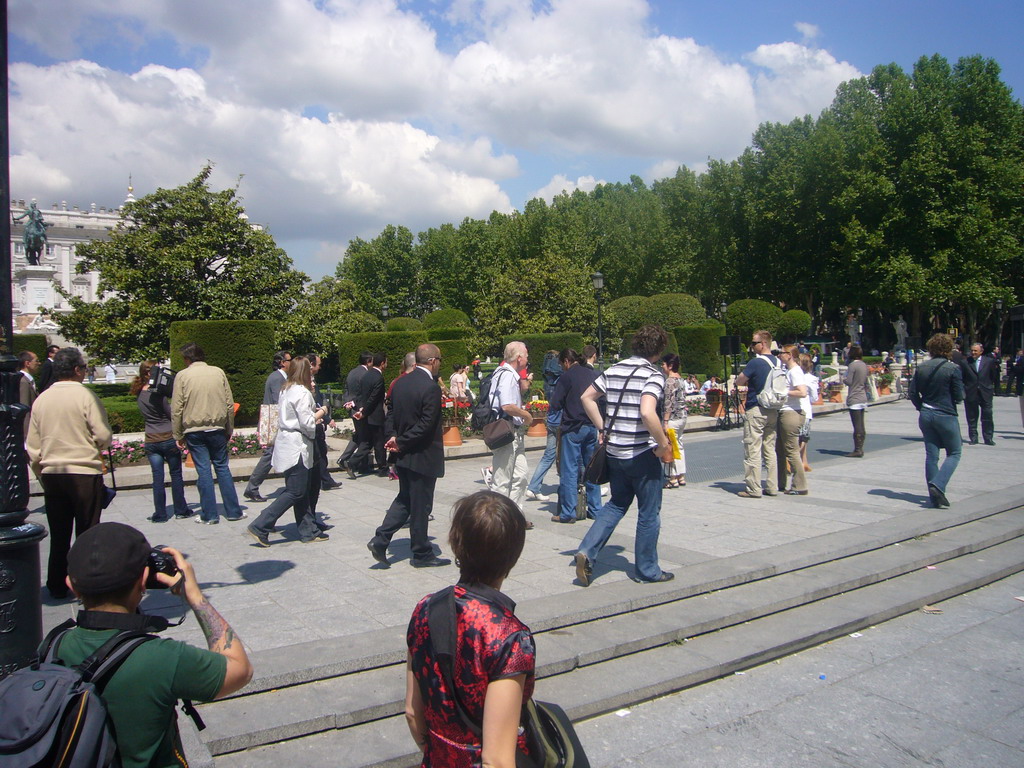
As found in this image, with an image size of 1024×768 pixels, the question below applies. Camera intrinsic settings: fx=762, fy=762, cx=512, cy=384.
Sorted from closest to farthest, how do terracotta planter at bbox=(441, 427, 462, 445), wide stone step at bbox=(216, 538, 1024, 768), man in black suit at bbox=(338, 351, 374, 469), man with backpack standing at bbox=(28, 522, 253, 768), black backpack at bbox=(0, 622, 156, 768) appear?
black backpack at bbox=(0, 622, 156, 768), man with backpack standing at bbox=(28, 522, 253, 768), wide stone step at bbox=(216, 538, 1024, 768), man in black suit at bbox=(338, 351, 374, 469), terracotta planter at bbox=(441, 427, 462, 445)

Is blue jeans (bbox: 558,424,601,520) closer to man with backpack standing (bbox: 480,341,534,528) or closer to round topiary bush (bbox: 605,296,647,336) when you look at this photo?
man with backpack standing (bbox: 480,341,534,528)

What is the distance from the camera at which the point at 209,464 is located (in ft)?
26.4

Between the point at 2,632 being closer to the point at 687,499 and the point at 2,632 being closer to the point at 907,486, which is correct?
the point at 687,499

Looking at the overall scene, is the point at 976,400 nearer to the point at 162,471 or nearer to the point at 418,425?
the point at 418,425

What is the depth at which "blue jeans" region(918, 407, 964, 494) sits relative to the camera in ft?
26.8

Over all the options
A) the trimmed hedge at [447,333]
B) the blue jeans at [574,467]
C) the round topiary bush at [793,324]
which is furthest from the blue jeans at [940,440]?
the round topiary bush at [793,324]

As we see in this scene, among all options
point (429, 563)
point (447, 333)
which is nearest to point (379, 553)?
point (429, 563)

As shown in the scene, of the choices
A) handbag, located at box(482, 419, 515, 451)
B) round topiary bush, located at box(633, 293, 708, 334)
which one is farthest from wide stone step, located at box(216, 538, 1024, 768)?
round topiary bush, located at box(633, 293, 708, 334)

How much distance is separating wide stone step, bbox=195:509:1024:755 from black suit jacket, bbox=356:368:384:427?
6229 millimetres

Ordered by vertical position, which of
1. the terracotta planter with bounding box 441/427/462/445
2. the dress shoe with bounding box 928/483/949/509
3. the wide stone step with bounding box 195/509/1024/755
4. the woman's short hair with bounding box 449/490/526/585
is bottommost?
the wide stone step with bounding box 195/509/1024/755

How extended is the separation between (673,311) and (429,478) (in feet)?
119

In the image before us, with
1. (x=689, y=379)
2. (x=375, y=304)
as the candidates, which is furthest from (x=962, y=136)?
(x=375, y=304)

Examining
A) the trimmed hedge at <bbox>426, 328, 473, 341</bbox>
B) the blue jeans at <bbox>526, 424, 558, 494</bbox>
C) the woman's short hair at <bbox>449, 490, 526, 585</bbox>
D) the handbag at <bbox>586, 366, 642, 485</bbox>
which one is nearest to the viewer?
the woman's short hair at <bbox>449, 490, 526, 585</bbox>

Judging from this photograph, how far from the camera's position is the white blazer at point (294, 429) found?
686 centimetres
